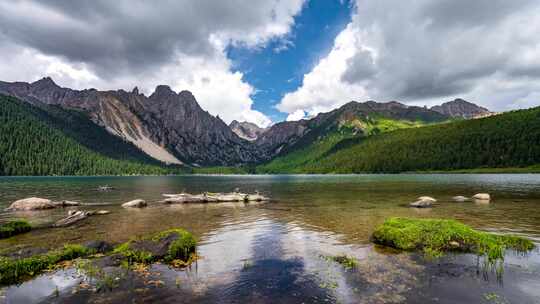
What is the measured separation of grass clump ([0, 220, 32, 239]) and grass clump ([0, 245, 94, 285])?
47.9ft

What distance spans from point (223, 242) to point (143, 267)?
29.7 ft

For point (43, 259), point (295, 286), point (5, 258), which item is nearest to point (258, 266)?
point (295, 286)

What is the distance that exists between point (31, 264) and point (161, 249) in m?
7.81

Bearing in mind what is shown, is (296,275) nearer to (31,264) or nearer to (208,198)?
(31,264)

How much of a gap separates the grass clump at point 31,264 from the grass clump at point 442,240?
24581 millimetres

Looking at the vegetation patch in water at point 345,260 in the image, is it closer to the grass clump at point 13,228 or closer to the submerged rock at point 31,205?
the grass clump at point 13,228

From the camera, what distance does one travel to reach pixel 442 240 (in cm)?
2314

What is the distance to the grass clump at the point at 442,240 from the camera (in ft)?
72.2

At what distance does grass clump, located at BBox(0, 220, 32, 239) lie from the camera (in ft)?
99.2

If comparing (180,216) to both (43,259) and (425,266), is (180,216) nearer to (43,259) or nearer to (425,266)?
(43,259)

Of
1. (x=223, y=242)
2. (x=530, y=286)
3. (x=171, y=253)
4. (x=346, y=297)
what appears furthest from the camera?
(x=223, y=242)

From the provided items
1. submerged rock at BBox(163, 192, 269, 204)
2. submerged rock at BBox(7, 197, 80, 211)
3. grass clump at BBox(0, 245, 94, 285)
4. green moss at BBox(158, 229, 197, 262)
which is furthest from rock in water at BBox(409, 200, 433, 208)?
submerged rock at BBox(7, 197, 80, 211)

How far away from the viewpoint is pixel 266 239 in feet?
92.0

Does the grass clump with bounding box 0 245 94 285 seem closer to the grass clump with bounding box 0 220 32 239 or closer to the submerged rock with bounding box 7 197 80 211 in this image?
the grass clump with bounding box 0 220 32 239
